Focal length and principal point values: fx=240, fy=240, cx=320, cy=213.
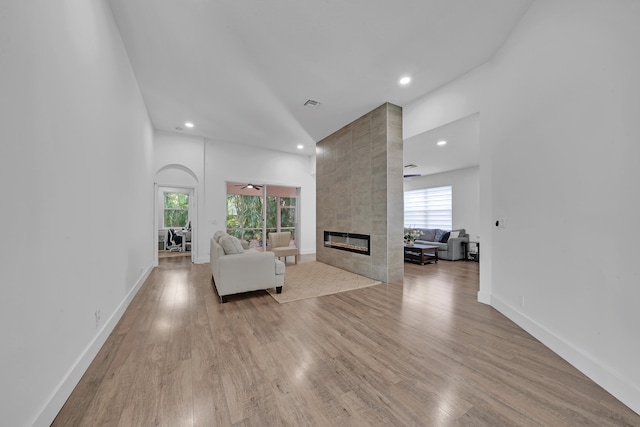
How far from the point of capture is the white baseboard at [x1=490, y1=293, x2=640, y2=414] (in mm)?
1511

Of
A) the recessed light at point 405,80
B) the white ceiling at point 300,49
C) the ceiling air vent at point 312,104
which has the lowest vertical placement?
the ceiling air vent at point 312,104

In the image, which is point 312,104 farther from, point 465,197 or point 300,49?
point 465,197

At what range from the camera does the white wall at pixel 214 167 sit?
5.98 m

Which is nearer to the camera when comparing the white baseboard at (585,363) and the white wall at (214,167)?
the white baseboard at (585,363)

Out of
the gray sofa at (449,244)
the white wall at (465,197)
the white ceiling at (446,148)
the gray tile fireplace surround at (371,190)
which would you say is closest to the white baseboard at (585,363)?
the gray tile fireplace surround at (371,190)

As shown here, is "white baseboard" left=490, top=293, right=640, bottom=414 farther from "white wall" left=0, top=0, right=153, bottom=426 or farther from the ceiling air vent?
the ceiling air vent

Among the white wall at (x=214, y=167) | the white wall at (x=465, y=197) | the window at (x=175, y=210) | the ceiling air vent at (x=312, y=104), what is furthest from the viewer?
the window at (x=175, y=210)

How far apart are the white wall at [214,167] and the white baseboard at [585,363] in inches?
249

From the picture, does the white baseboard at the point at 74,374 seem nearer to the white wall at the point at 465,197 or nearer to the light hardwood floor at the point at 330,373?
the light hardwood floor at the point at 330,373

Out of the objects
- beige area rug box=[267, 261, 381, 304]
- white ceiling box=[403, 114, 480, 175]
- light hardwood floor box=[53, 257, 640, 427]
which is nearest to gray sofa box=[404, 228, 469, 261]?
white ceiling box=[403, 114, 480, 175]

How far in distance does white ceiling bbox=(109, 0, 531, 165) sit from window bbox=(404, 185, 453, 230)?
519 cm

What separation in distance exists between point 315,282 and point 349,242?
1.37 metres

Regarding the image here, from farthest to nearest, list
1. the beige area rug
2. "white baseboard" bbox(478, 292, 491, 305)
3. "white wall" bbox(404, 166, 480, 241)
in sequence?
"white wall" bbox(404, 166, 480, 241)
the beige area rug
"white baseboard" bbox(478, 292, 491, 305)

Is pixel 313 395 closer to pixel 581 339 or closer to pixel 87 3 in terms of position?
pixel 581 339
